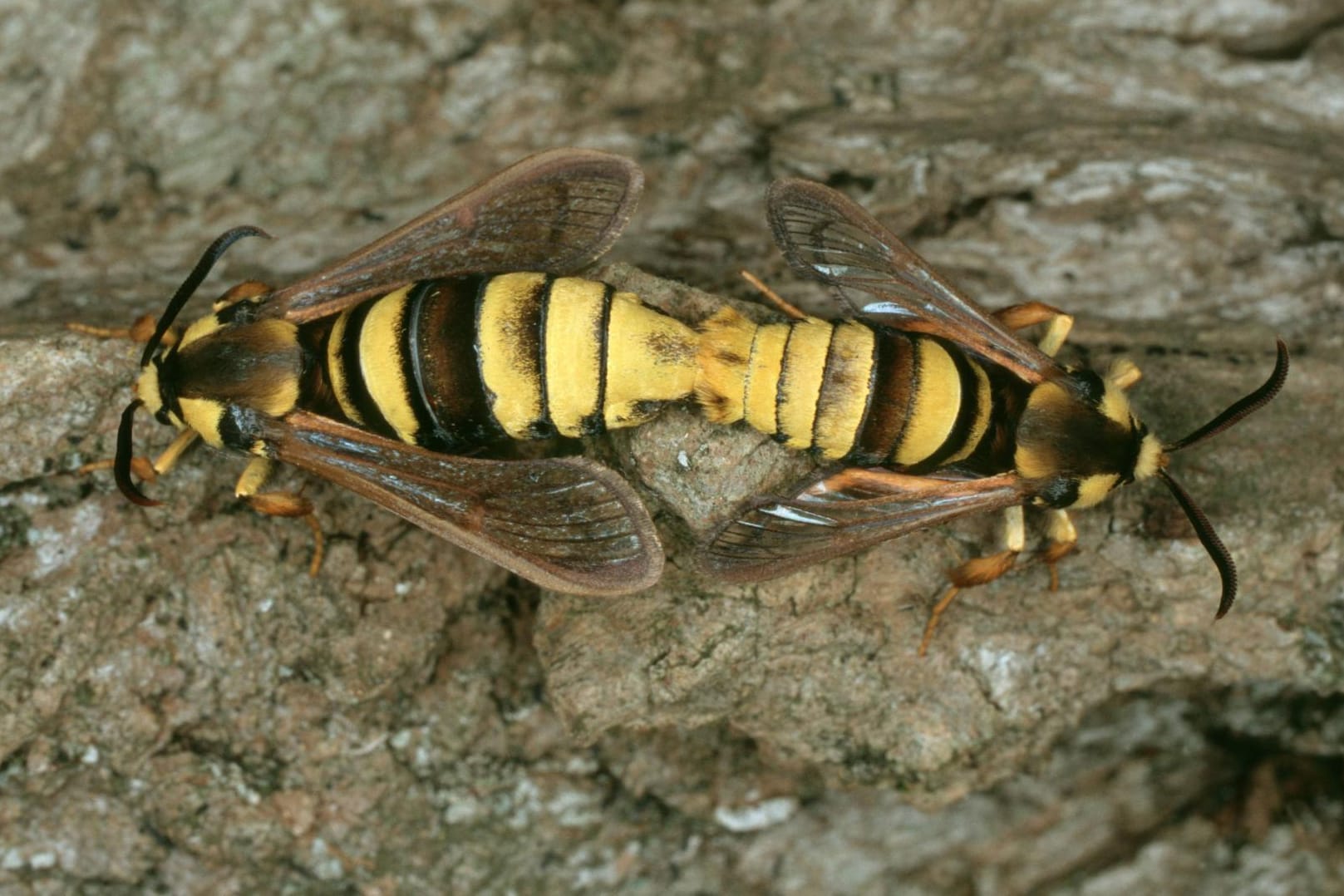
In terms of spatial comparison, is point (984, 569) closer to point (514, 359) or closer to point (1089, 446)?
point (1089, 446)

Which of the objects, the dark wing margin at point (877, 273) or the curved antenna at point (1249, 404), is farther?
the dark wing margin at point (877, 273)

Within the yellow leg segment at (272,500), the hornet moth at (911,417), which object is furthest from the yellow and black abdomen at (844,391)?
the yellow leg segment at (272,500)

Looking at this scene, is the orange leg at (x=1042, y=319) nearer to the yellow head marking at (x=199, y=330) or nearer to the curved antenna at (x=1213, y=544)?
the curved antenna at (x=1213, y=544)

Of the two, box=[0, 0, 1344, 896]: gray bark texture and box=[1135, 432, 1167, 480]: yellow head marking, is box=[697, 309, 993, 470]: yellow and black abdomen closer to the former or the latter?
box=[0, 0, 1344, 896]: gray bark texture

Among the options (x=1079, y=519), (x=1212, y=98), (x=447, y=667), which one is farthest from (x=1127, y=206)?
(x=447, y=667)

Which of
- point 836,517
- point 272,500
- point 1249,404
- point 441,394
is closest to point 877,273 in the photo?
point 836,517

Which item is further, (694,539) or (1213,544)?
(694,539)

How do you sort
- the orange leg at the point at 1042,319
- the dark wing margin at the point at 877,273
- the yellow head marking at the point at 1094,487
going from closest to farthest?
the yellow head marking at the point at 1094,487
the dark wing margin at the point at 877,273
the orange leg at the point at 1042,319
